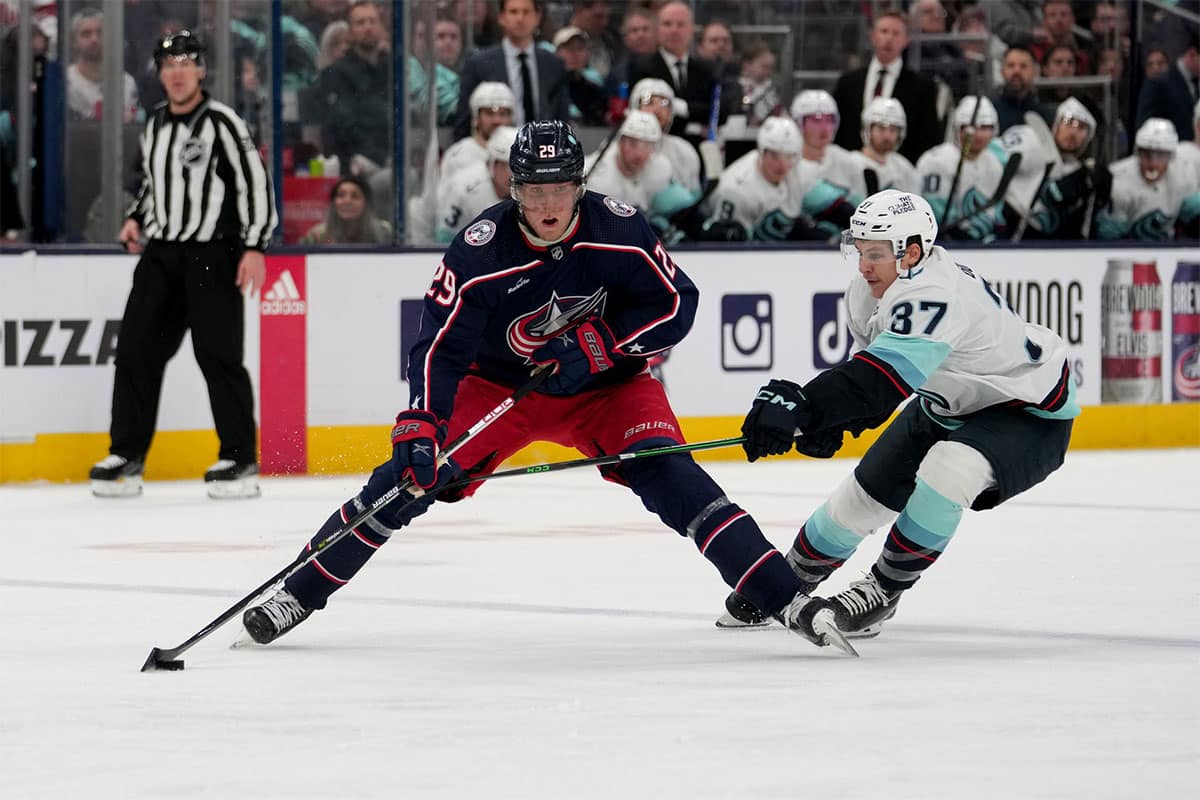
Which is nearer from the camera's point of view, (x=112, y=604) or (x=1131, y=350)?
(x=112, y=604)

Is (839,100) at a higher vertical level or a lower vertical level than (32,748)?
higher

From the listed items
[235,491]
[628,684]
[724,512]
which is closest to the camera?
[628,684]

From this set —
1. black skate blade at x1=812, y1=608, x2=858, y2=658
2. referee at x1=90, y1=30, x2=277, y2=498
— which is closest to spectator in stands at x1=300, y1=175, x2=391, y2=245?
referee at x1=90, y1=30, x2=277, y2=498

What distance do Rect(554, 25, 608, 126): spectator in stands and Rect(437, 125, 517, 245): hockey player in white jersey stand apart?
648 mm

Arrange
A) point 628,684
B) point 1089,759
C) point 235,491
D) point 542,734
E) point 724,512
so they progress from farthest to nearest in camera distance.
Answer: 1. point 235,491
2. point 724,512
3. point 628,684
4. point 542,734
5. point 1089,759

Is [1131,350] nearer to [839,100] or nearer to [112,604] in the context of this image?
[839,100]

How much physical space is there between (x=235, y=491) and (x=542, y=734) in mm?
4486

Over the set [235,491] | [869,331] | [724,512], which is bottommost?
[235,491]

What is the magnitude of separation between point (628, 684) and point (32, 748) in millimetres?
1128

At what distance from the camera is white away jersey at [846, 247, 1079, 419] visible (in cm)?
448

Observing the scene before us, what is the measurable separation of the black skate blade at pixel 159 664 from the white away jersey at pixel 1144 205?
23.4 feet

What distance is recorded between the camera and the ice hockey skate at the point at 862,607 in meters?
4.73

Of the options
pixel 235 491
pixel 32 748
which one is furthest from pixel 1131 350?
pixel 32 748

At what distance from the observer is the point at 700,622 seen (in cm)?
507
